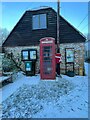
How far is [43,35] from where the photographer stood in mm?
13031

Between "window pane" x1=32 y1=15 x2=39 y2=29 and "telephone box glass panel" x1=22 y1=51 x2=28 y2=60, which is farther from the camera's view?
"window pane" x1=32 y1=15 x2=39 y2=29

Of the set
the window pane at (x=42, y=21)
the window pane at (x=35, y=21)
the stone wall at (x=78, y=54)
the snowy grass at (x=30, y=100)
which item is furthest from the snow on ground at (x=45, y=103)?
the window pane at (x=35, y=21)

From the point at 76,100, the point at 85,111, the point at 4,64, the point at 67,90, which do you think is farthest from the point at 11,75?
the point at 85,111

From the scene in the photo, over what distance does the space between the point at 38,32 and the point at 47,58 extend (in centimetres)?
347

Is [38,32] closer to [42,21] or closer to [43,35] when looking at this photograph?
[43,35]

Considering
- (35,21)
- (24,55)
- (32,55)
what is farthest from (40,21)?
(24,55)

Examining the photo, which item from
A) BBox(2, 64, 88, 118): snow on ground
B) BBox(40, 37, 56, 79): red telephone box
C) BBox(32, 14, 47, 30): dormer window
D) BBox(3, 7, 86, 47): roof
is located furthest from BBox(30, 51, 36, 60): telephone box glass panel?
BBox(2, 64, 88, 118): snow on ground

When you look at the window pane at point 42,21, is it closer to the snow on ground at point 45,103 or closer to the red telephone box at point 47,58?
the red telephone box at point 47,58

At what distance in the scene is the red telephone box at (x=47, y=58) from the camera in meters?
10.2

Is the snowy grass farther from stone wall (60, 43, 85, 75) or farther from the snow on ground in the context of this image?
stone wall (60, 43, 85, 75)

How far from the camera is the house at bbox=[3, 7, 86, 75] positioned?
490 inches

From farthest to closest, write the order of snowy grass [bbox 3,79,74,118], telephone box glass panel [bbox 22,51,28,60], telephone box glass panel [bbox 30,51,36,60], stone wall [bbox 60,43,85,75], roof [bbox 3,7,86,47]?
telephone box glass panel [bbox 22,51,28,60], telephone box glass panel [bbox 30,51,36,60], roof [bbox 3,7,86,47], stone wall [bbox 60,43,85,75], snowy grass [bbox 3,79,74,118]

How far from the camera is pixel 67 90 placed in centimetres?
757

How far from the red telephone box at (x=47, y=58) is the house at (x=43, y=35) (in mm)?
2453
